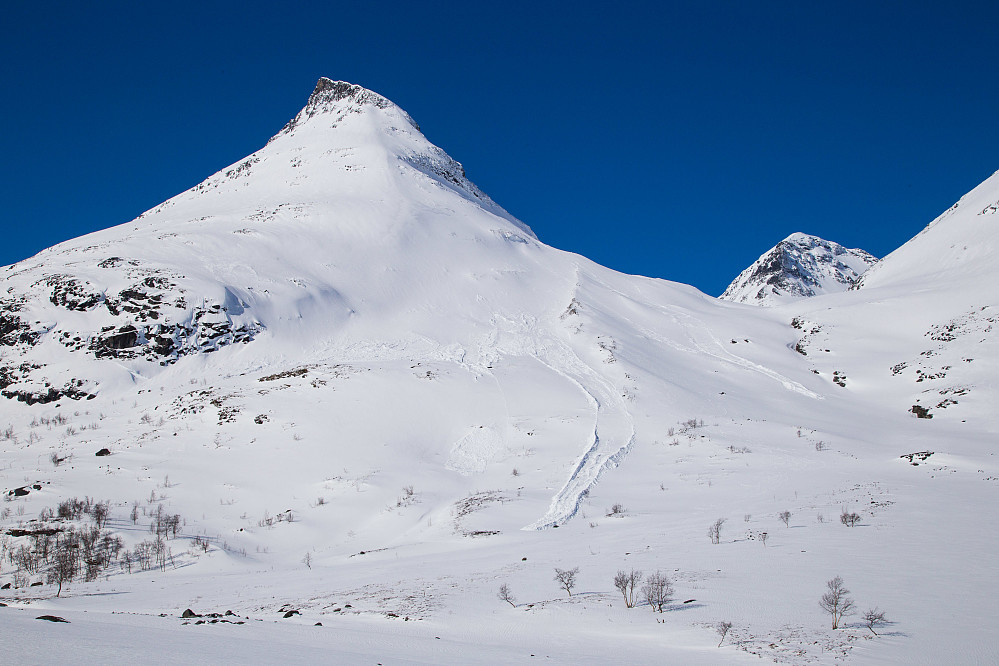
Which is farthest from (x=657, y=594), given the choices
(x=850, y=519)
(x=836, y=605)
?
(x=850, y=519)

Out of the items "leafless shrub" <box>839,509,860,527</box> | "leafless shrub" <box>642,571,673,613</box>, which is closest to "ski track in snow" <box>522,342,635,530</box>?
"leafless shrub" <box>839,509,860,527</box>

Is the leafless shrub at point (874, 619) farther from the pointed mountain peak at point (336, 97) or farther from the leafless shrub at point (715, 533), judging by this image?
the pointed mountain peak at point (336, 97)

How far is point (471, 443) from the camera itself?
23.1 metres

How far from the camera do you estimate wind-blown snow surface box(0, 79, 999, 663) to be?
270 inches

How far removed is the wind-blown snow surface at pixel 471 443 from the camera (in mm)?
6863

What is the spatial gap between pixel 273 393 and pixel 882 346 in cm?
3758

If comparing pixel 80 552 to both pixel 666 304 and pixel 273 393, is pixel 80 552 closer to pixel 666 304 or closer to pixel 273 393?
pixel 273 393

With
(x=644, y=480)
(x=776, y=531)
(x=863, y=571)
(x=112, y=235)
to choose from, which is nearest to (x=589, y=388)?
(x=644, y=480)

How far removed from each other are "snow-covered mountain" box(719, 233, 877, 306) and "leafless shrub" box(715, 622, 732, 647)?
135476 mm

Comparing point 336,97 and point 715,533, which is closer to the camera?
point 715,533

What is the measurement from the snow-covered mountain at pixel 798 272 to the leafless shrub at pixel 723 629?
135476mm

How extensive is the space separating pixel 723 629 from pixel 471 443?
684 inches

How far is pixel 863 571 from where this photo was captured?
817 centimetres

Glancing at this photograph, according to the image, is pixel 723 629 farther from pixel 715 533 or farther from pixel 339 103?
pixel 339 103
